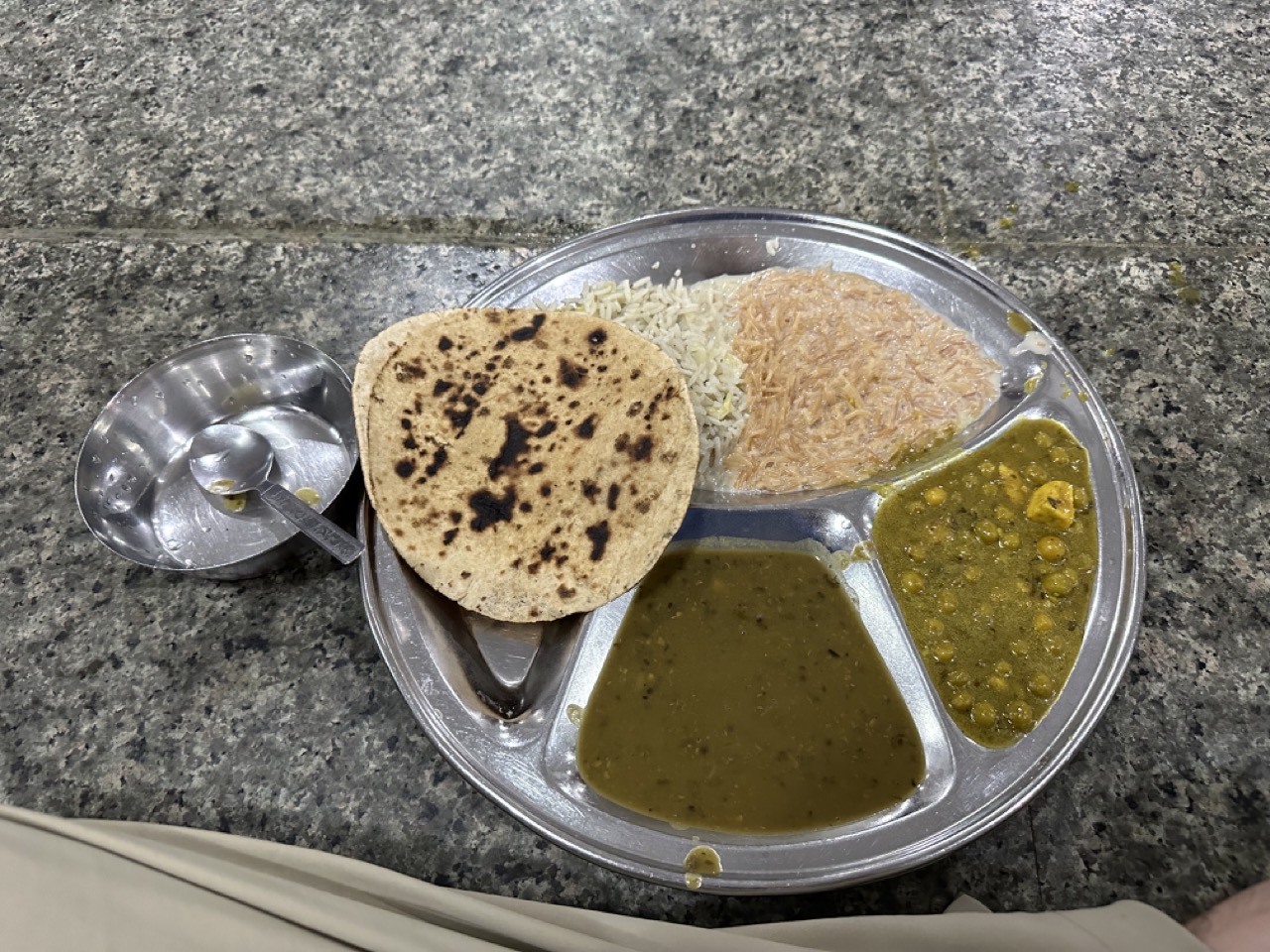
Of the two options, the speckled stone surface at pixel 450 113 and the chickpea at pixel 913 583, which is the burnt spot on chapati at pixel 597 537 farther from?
the speckled stone surface at pixel 450 113

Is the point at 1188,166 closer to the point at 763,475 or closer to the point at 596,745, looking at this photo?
the point at 763,475

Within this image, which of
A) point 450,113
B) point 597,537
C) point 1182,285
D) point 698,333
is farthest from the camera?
point 450,113

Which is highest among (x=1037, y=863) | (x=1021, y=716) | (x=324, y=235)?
(x=324, y=235)

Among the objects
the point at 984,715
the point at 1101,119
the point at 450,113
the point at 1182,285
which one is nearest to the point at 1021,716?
the point at 984,715

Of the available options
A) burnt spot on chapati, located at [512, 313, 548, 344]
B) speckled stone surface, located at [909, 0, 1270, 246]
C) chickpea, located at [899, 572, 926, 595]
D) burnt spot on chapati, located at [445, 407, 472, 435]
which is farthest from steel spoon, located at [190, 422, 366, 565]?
speckled stone surface, located at [909, 0, 1270, 246]

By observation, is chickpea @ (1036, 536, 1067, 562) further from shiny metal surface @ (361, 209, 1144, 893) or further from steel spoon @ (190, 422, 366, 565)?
steel spoon @ (190, 422, 366, 565)

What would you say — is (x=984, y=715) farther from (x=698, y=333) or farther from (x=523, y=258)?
(x=523, y=258)

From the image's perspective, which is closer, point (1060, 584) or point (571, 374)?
point (1060, 584)
